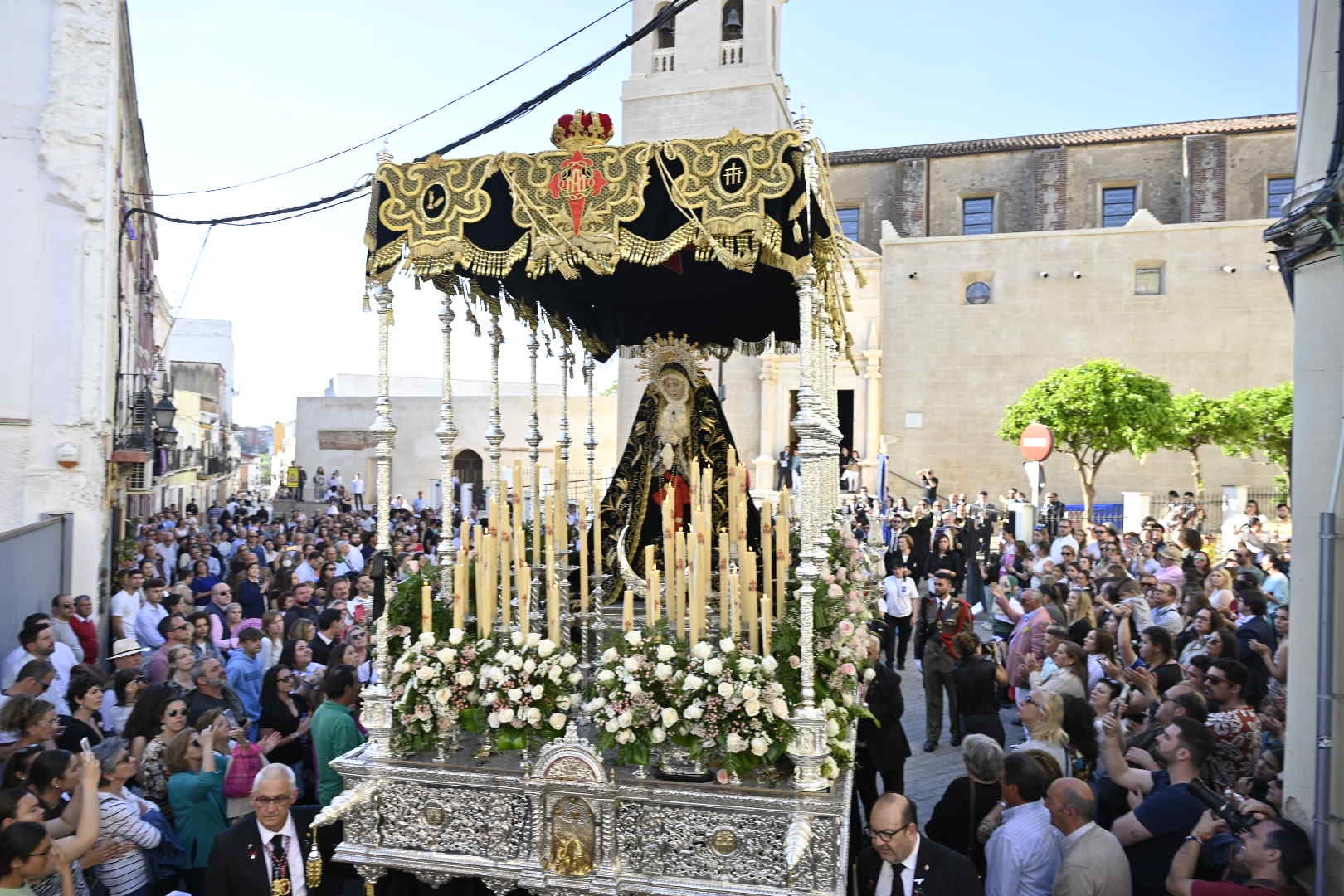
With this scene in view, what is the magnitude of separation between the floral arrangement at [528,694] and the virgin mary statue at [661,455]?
A: 1.94 metres

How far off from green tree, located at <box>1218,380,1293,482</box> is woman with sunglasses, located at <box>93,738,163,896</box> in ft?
80.4

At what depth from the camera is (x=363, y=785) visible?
4664 millimetres

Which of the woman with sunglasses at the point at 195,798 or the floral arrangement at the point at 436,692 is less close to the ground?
the floral arrangement at the point at 436,692

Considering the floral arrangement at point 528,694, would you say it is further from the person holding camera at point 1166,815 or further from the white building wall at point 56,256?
the white building wall at point 56,256

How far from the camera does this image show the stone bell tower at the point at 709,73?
2427 cm

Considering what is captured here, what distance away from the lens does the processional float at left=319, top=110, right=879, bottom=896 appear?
430cm

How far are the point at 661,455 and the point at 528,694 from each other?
2.49 m

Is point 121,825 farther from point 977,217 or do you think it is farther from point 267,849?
point 977,217

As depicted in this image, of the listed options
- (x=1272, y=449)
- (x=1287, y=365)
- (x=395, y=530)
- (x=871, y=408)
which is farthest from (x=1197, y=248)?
(x=395, y=530)

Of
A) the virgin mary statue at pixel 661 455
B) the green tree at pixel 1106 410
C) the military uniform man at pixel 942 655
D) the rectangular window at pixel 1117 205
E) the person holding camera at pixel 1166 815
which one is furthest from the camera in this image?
the rectangular window at pixel 1117 205

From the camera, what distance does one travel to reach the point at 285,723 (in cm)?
571

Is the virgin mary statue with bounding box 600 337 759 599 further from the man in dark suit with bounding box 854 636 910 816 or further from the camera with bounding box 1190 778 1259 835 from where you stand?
the camera with bounding box 1190 778 1259 835

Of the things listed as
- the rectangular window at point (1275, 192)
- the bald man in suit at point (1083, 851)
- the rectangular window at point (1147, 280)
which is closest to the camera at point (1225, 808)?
the bald man in suit at point (1083, 851)

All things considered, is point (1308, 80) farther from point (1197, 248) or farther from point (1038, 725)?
point (1197, 248)
